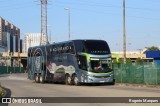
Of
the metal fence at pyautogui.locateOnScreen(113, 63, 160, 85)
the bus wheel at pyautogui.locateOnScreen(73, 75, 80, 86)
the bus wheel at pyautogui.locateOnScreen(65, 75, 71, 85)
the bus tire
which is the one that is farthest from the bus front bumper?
the metal fence at pyautogui.locateOnScreen(113, 63, 160, 85)

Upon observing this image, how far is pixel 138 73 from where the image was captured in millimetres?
35656

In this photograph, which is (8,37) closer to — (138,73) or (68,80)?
(68,80)

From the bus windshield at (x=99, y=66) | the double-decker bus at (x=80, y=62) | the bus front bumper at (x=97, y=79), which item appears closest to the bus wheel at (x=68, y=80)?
the double-decker bus at (x=80, y=62)

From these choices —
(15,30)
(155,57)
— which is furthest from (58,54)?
(15,30)

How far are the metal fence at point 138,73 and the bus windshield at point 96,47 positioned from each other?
3.85 metres

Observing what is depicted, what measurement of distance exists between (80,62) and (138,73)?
5.81m

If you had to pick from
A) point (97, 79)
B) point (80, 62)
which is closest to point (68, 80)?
point (80, 62)

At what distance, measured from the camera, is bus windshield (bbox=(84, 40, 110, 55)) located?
3278cm

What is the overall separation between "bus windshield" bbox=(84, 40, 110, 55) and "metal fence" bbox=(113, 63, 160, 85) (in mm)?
3852

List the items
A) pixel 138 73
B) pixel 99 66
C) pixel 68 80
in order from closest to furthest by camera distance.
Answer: pixel 99 66
pixel 138 73
pixel 68 80

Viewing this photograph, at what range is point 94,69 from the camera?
3262 cm

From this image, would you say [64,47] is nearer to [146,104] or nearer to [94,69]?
[94,69]

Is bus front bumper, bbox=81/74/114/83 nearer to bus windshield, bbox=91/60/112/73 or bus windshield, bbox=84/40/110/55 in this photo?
bus windshield, bbox=91/60/112/73

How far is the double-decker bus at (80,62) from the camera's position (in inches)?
1286
